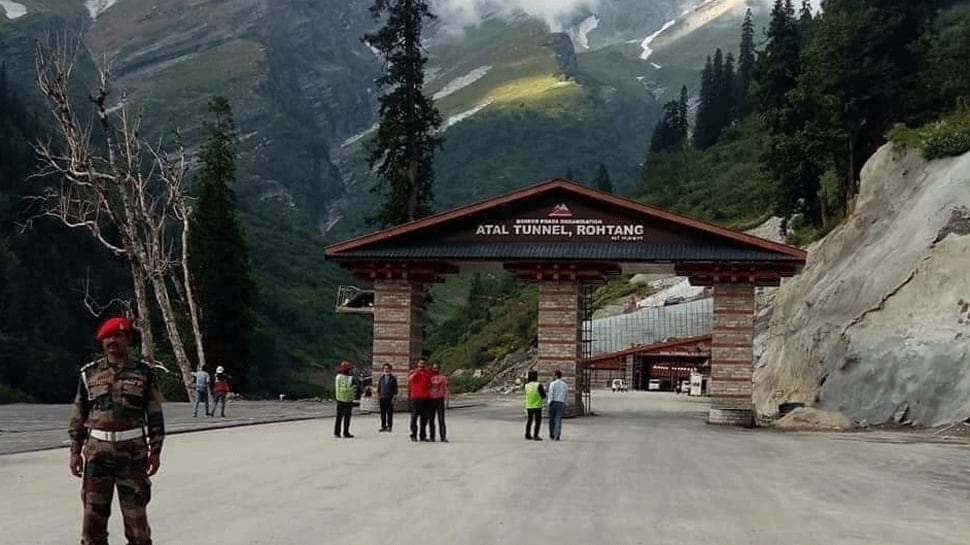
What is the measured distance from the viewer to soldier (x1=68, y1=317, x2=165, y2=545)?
7.67 m

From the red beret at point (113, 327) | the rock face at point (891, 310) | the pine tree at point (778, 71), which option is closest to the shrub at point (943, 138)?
the rock face at point (891, 310)

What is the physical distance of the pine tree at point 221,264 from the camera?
5512 centimetres

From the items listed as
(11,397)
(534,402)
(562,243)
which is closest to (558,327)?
(562,243)

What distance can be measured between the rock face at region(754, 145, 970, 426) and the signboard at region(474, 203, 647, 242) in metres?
6.64

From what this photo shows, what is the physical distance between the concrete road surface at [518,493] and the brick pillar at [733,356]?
707cm

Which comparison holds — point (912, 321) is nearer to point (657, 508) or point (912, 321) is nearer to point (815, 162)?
point (657, 508)

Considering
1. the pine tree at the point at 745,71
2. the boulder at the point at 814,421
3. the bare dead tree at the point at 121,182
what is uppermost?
the pine tree at the point at 745,71

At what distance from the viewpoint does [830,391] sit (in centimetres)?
2916

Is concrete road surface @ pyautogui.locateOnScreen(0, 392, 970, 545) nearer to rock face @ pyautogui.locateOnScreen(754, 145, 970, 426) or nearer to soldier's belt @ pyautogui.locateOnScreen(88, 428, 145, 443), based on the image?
soldier's belt @ pyautogui.locateOnScreen(88, 428, 145, 443)

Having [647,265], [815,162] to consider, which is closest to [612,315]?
[815,162]

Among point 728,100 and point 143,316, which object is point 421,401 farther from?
point 728,100

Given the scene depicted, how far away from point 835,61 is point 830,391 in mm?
20671

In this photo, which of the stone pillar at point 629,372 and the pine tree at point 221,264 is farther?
the stone pillar at point 629,372

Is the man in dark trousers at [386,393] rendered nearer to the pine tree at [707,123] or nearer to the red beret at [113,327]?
the red beret at [113,327]
